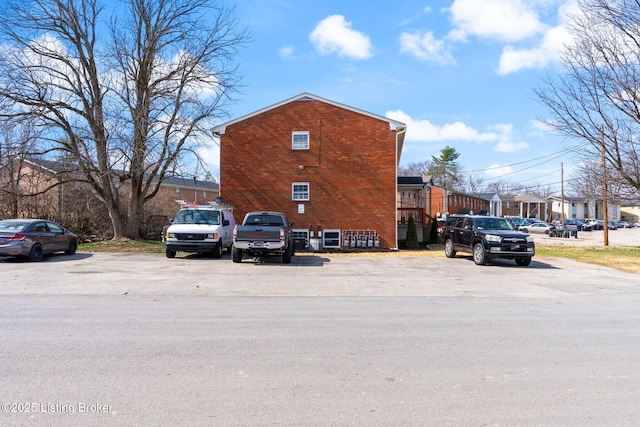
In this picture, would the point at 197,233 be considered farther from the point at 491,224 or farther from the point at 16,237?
the point at 491,224

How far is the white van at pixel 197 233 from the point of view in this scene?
16469mm

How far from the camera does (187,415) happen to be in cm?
357

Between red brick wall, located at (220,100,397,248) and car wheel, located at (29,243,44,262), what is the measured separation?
33.0ft

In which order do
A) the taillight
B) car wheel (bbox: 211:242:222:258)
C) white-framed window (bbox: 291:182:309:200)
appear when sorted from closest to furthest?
the taillight → car wheel (bbox: 211:242:222:258) → white-framed window (bbox: 291:182:309:200)

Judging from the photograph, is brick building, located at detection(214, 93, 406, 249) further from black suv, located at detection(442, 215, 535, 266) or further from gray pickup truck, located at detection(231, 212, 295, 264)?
gray pickup truck, located at detection(231, 212, 295, 264)

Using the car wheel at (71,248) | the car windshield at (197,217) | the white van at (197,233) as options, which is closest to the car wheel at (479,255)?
the white van at (197,233)

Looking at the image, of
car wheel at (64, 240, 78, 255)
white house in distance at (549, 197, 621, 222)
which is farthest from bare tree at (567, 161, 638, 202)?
white house in distance at (549, 197, 621, 222)

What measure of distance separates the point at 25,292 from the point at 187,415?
7.79 m

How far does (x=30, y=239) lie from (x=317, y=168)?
13488 mm

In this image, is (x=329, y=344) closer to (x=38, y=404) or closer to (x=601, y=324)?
(x=38, y=404)

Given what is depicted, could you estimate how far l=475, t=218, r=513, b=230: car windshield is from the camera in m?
17.2

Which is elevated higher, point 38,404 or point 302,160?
point 302,160

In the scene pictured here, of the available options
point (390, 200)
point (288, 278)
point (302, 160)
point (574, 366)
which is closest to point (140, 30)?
point (302, 160)

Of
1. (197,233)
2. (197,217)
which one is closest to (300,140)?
(197,217)
